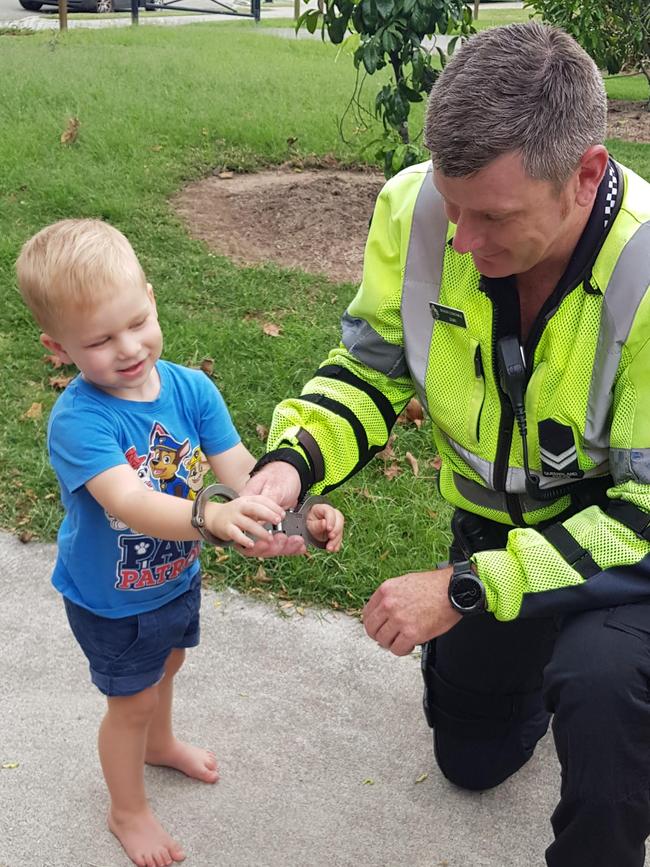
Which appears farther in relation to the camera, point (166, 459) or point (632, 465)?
point (166, 459)

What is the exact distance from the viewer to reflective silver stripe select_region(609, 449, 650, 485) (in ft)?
6.87

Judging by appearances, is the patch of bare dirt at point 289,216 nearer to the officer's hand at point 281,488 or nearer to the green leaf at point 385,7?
the green leaf at point 385,7

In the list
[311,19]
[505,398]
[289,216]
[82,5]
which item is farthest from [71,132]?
[82,5]

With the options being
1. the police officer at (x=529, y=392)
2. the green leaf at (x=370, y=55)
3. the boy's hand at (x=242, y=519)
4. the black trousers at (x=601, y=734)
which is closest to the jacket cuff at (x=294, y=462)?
the police officer at (x=529, y=392)

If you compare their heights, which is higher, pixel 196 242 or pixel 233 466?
pixel 233 466

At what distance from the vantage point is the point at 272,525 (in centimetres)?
215

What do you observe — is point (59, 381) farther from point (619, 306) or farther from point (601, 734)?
point (601, 734)

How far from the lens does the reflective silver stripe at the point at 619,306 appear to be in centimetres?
206

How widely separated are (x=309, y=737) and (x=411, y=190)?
1415 millimetres

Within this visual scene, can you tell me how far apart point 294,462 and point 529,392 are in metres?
0.54

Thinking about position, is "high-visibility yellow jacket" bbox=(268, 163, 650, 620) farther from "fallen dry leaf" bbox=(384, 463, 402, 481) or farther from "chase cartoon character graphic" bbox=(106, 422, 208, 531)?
"fallen dry leaf" bbox=(384, 463, 402, 481)

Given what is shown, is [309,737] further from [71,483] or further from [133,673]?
[71,483]

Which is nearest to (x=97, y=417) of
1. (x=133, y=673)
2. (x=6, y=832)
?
(x=133, y=673)

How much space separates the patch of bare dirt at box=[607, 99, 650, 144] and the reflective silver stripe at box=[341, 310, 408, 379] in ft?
24.6
